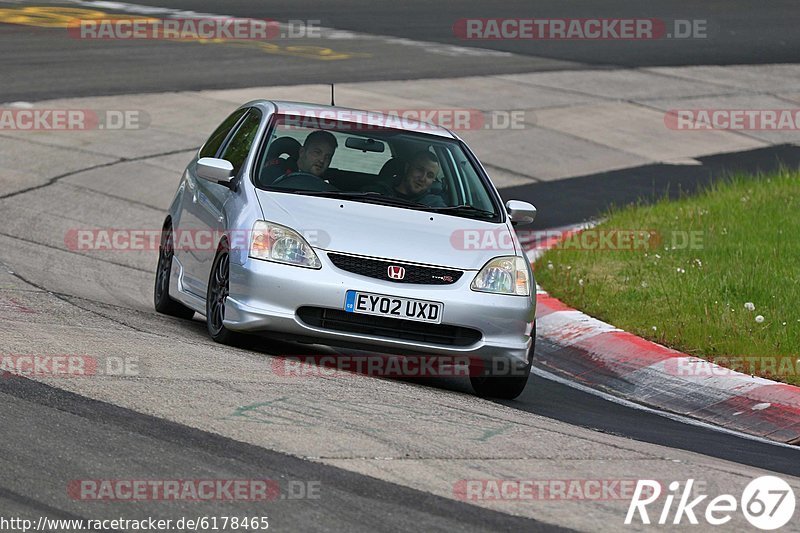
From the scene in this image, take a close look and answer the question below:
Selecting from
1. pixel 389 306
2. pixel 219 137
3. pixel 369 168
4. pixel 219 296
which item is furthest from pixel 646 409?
pixel 219 137

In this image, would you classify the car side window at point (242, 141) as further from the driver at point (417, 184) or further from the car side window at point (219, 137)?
the driver at point (417, 184)

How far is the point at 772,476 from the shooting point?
6.89 m

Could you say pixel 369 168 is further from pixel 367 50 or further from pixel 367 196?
pixel 367 50

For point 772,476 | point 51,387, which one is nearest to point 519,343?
point 772,476

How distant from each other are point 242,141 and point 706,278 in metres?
3.80

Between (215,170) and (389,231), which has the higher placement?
(215,170)

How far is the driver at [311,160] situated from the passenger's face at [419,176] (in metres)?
0.50

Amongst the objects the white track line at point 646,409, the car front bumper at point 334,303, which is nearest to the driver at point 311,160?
the car front bumper at point 334,303

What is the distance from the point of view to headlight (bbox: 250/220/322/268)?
830 cm

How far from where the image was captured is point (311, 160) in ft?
30.6

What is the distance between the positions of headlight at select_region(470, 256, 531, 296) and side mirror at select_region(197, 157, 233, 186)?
177 centimetres

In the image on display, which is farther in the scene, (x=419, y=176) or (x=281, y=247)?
(x=419, y=176)

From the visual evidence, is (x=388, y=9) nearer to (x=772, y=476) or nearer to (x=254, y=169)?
(x=254, y=169)

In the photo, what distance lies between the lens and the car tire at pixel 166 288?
33.9ft
